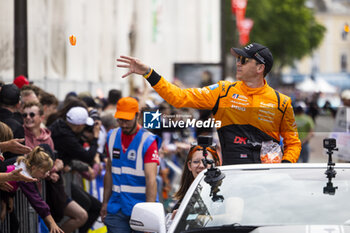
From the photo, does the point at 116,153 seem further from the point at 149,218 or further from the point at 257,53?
the point at 149,218

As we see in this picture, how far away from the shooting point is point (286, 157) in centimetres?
678

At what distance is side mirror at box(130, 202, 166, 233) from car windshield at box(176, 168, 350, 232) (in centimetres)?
11

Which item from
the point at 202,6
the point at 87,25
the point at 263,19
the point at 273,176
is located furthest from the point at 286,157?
the point at 263,19

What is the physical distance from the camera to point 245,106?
676 cm

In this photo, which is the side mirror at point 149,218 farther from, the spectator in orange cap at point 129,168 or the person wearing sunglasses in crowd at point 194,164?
the spectator in orange cap at point 129,168

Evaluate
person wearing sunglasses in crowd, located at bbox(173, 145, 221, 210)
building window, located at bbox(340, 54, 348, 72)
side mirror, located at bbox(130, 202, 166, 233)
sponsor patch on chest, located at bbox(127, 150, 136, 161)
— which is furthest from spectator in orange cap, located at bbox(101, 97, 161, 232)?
building window, located at bbox(340, 54, 348, 72)

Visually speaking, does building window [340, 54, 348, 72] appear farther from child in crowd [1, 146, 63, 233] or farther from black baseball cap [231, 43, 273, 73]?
black baseball cap [231, 43, 273, 73]

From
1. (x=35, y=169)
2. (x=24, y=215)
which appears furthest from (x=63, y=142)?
(x=35, y=169)

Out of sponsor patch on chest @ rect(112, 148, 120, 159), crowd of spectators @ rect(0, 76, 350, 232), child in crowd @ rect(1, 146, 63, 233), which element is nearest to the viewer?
child in crowd @ rect(1, 146, 63, 233)

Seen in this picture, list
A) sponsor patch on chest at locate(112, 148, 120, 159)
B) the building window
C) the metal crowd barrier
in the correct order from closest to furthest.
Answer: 1. sponsor patch on chest at locate(112, 148, 120, 159)
2. the metal crowd barrier
3. the building window

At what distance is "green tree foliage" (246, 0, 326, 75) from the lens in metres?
69.1

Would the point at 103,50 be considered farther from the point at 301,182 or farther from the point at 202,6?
the point at 202,6

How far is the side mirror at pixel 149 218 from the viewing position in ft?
16.5

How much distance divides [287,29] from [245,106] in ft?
241
